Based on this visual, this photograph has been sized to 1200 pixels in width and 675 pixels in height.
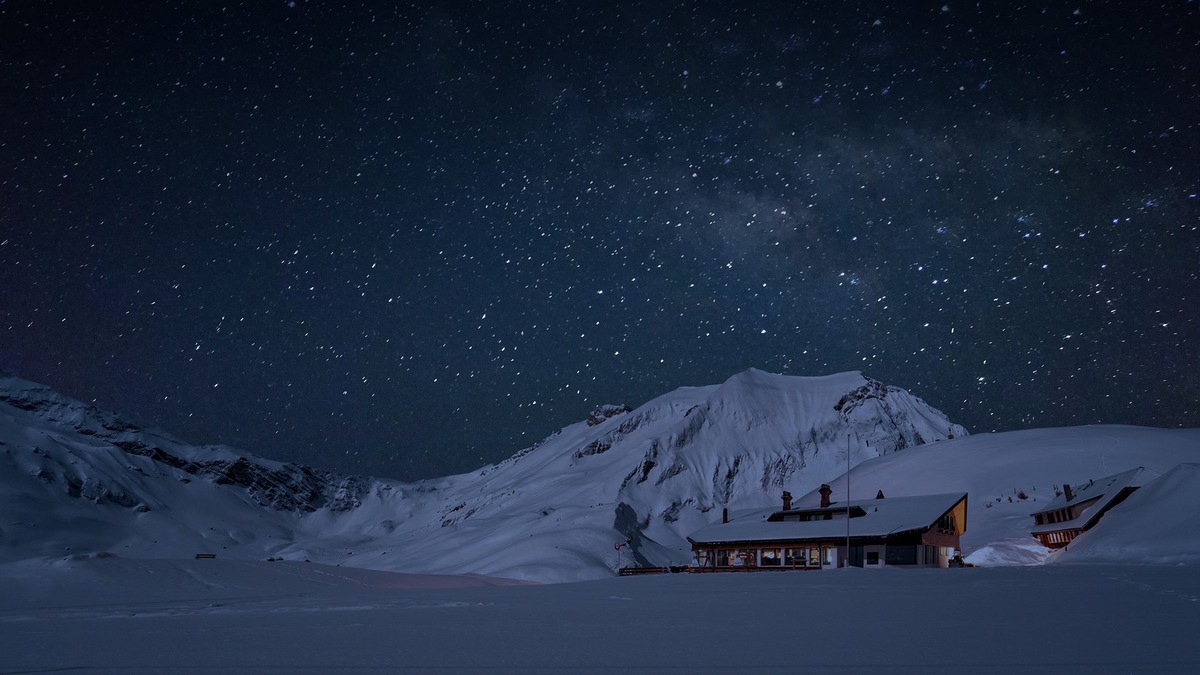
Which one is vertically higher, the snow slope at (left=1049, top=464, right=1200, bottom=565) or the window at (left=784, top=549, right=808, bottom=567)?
the snow slope at (left=1049, top=464, right=1200, bottom=565)

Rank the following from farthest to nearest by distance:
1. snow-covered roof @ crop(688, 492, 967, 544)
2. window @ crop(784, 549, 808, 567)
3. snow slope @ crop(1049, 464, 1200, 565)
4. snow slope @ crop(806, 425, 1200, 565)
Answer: snow slope @ crop(806, 425, 1200, 565) < window @ crop(784, 549, 808, 567) < snow-covered roof @ crop(688, 492, 967, 544) < snow slope @ crop(1049, 464, 1200, 565)

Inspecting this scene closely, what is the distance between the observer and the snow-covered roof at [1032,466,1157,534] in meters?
62.9

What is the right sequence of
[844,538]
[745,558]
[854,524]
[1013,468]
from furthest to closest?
[1013,468], [745,558], [854,524], [844,538]

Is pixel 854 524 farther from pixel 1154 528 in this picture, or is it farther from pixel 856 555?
pixel 1154 528

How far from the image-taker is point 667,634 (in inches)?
463

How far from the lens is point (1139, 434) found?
112062 mm

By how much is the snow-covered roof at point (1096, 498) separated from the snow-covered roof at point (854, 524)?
862cm

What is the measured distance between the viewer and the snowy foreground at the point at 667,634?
888cm

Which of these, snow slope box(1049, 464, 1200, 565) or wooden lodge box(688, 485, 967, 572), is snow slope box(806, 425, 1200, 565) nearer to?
wooden lodge box(688, 485, 967, 572)

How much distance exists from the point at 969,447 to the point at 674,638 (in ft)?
415

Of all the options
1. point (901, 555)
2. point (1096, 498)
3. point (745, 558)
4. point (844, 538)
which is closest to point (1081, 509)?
point (1096, 498)

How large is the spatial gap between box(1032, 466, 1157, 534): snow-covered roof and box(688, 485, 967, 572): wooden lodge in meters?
8.20

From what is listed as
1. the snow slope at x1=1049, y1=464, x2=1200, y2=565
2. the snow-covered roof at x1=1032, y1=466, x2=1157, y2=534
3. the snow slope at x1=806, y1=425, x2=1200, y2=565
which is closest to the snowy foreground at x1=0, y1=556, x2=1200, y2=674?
the snow slope at x1=1049, y1=464, x2=1200, y2=565

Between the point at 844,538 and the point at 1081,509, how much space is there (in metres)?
24.1
